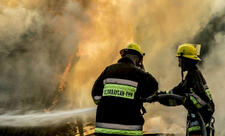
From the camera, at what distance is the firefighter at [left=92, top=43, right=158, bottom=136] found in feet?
8.89

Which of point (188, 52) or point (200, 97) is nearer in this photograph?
point (200, 97)

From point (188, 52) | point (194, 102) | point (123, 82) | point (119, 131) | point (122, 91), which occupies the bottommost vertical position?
point (119, 131)

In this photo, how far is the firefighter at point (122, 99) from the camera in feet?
8.89

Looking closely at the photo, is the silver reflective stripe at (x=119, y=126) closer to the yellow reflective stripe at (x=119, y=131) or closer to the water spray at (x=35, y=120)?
the yellow reflective stripe at (x=119, y=131)

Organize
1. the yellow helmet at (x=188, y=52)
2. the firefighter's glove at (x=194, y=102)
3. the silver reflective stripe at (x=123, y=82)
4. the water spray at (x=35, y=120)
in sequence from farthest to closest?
1. the water spray at (x=35, y=120)
2. the yellow helmet at (x=188, y=52)
3. the firefighter's glove at (x=194, y=102)
4. the silver reflective stripe at (x=123, y=82)

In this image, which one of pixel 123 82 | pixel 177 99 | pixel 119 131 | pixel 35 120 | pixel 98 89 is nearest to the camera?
pixel 119 131

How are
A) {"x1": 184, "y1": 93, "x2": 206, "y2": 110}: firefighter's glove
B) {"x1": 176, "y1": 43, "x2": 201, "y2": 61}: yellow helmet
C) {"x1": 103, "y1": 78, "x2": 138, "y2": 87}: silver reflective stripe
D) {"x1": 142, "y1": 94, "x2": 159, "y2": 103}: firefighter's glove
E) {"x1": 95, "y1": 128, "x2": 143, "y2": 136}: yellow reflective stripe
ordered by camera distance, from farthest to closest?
{"x1": 176, "y1": 43, "x2": 201, "y2": 61}: yellow helmet, {"x1": 184, "y1": 93, "x2": 206, "y2": 110}: firefighter's glove, {"x1": 142, "y1": 94, "x2": 159, "y2": 103}: firefighter's glove, {"x1": 103, "y1": 78, "x2": 138, "y2": 87}: silver reflective stripe, {"x1": 95, "y1": 128, "x2": 143, "y2": 136}: yellow reflective stripe

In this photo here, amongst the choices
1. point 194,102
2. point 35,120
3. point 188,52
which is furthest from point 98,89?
point 35,120

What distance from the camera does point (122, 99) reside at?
9.04ft

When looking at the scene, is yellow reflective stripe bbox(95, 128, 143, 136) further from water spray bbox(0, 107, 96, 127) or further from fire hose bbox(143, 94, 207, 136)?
water spray bbox(0, 107, 96, 127)

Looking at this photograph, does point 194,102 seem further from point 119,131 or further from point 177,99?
point 119,131

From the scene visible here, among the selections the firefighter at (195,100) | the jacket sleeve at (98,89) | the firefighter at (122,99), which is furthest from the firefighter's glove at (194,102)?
the jacket sleeve at (98,89)

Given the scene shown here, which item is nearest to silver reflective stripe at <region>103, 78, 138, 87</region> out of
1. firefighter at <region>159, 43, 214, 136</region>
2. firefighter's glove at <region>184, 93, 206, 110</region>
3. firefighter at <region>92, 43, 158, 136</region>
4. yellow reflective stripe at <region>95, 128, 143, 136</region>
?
firefighter at <region>92, 43, 158, 136</region>

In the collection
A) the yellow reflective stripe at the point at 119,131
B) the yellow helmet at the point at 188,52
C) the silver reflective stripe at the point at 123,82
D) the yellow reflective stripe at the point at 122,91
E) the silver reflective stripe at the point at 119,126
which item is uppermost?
the yellow helmet at the point at 188,52
